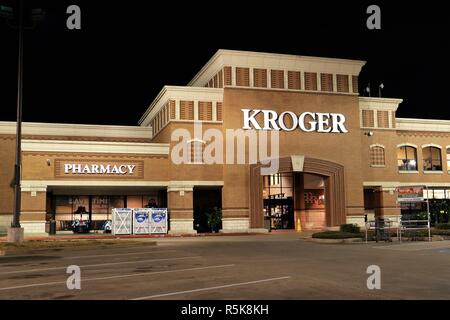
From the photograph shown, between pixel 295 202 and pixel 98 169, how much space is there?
16793 millimetres

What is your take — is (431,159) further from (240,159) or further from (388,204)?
A: (240,159)

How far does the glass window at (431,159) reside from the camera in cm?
5003

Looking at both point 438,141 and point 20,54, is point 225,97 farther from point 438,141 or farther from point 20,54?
point 438,141

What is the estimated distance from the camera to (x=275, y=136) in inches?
1647

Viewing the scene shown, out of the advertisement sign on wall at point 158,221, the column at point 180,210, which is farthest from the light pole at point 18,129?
the column at point 180,210

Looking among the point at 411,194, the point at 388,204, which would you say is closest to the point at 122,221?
the point at 411,194

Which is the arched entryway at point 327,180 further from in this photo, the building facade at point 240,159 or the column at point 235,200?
the column at point 235,200

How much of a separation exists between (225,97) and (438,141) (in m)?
22.5

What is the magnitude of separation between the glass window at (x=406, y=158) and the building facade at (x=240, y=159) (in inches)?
56.7

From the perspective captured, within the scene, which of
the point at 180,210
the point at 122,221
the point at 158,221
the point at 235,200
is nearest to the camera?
the point at 122,221

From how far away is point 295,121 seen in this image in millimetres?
42406

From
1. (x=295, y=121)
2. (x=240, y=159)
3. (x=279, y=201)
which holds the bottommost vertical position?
(x=279, y=201)

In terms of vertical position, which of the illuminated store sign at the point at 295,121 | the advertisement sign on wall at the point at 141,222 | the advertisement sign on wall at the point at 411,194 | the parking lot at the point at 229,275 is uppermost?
the illuminated store sign at the point at 295,121

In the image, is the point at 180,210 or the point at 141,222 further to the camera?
the point at 180,210
